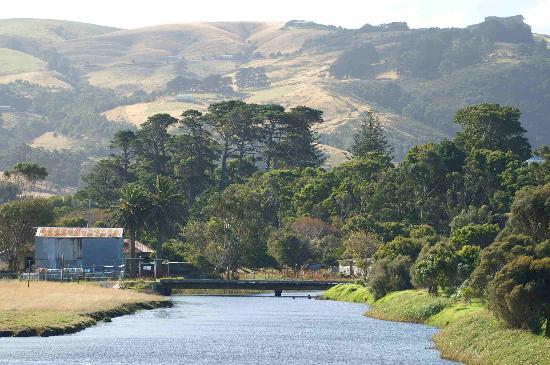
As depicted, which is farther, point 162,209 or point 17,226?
point 162,209

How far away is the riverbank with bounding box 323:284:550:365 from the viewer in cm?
6588

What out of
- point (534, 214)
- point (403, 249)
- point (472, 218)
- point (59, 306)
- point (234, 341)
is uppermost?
point (472, 218)

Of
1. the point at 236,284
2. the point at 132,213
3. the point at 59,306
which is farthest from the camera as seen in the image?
the point at 132,213

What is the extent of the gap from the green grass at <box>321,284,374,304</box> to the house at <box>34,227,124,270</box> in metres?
31.3

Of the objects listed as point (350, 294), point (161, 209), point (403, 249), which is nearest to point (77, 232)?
point (161, 209)

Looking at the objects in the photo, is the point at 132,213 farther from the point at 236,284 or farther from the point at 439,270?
the point at 439,270

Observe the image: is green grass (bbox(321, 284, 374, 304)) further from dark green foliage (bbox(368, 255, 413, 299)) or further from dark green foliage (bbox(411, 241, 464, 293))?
dark green foliage (bbox(411, 241, 464, 293))

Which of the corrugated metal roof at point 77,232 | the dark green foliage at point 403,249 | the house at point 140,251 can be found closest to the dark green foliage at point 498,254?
the dark green foliage at point 403,249

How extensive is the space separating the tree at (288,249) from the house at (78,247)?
27173 mm

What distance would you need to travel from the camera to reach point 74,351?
7794 cm

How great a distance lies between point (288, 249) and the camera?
193250mm

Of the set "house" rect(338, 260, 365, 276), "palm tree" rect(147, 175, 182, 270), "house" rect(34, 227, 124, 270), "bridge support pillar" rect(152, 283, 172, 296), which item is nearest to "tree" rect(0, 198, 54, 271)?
"house" rect(34, 227, 124, 270)

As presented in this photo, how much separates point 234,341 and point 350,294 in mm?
66518

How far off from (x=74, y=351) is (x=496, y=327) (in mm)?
25766
